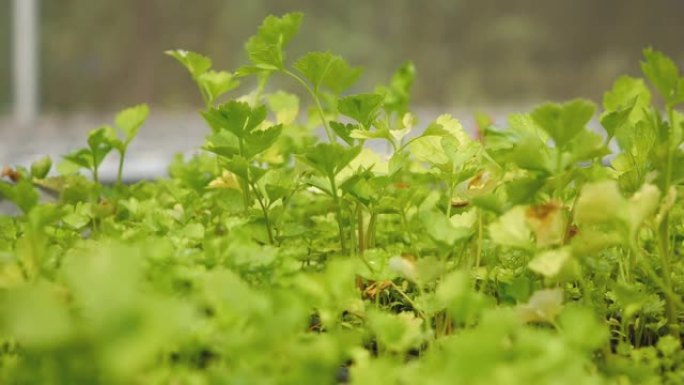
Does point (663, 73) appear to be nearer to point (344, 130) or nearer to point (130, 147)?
point (344, 130)

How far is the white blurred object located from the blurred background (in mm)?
32

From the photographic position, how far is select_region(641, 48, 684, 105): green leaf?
611mm

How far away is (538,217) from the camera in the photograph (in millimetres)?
572

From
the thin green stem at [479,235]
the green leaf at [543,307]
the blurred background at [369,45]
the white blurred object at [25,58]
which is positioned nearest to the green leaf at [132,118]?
the thin green stem at [479,235]

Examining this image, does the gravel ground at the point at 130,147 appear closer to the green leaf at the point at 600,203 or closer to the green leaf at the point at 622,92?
the green leaf at the point at 622,92

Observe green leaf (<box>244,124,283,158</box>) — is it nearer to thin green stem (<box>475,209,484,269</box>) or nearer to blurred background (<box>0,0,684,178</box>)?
thin green stem (<box>475,209,484,269</box>)

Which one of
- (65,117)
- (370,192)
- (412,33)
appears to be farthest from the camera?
(412,33)

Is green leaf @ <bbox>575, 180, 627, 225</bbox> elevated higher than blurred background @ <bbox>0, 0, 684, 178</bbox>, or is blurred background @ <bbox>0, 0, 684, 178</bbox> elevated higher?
blurred background @ <bbox>0, 0, 684, 178</bbox>

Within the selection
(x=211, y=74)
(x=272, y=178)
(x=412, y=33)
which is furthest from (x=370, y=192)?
(x=412, y=33)

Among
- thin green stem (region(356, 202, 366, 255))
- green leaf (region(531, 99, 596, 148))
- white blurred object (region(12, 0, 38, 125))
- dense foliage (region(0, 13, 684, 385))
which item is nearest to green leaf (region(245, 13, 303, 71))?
dense foliage (region(0, 13, 684, 385))

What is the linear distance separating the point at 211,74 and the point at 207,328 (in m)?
0.42

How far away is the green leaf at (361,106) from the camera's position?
27.5 inches

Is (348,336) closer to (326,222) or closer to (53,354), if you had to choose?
(53,354)

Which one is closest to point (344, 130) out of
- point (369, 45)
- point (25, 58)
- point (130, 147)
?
point (130, 147)
